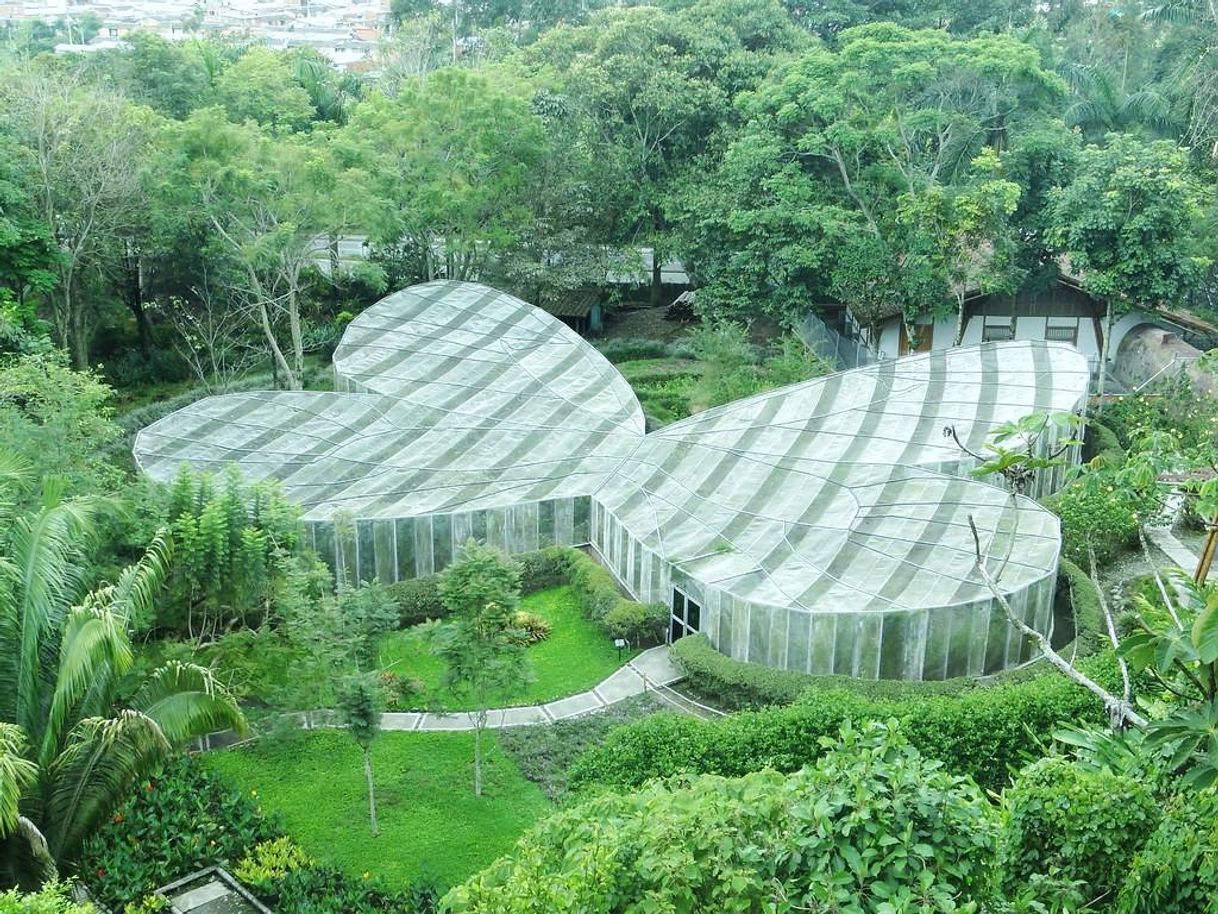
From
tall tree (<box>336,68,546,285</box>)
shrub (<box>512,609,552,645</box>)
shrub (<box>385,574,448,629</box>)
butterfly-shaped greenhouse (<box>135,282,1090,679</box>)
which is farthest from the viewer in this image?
tall tree (<box>336,68,546,285</box>)

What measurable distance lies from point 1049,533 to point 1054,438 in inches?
306

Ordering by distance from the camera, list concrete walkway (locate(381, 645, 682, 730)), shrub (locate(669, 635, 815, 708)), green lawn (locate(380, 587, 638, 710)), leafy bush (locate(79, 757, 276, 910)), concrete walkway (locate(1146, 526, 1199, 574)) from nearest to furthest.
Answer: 1. leafy bush (locate(79, 757, 276, 910))
2. shrub (locate(669, 635, 815, 708))
3. concrete walkway (locate(381, 645, 682, 730))
4. green lawn (locate(380, 587, 638, 710))
5. concrete walkway (locate(1146, 526, 1199, 574))

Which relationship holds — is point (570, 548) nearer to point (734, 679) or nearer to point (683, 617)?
point (683, 617)

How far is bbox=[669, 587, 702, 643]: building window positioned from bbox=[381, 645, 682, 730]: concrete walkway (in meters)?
0.96

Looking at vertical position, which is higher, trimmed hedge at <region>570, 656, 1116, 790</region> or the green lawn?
trimmed hedge at <region>570, 656, 1116, 790</region>

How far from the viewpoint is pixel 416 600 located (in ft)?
90.7

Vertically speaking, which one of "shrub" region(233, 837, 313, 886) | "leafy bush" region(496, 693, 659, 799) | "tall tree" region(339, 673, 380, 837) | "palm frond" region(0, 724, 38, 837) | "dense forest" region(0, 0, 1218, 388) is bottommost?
"leafy bush" region(496, 693, 659, 799)

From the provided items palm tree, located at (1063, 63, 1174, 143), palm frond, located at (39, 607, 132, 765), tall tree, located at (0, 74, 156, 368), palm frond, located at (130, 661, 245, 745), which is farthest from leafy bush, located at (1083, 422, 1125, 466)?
tall tree, located at (0, 74, 156, 368)

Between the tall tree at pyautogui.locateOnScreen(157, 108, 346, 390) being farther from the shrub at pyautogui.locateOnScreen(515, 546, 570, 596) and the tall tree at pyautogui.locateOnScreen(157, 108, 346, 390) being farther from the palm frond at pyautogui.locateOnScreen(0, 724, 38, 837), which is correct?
the palm frond at pyautogui.locateOnScreen(0, 724, 38, 837)

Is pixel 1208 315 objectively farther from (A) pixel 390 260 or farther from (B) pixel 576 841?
(B) pixel 576 841

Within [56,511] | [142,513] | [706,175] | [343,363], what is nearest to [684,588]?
[142,513]

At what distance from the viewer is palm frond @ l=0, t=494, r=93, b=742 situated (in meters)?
17.1

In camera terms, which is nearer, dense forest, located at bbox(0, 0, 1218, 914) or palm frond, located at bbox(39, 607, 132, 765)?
dense forest, located at bbox(0, 0, 1218, 914)

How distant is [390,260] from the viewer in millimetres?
48781
